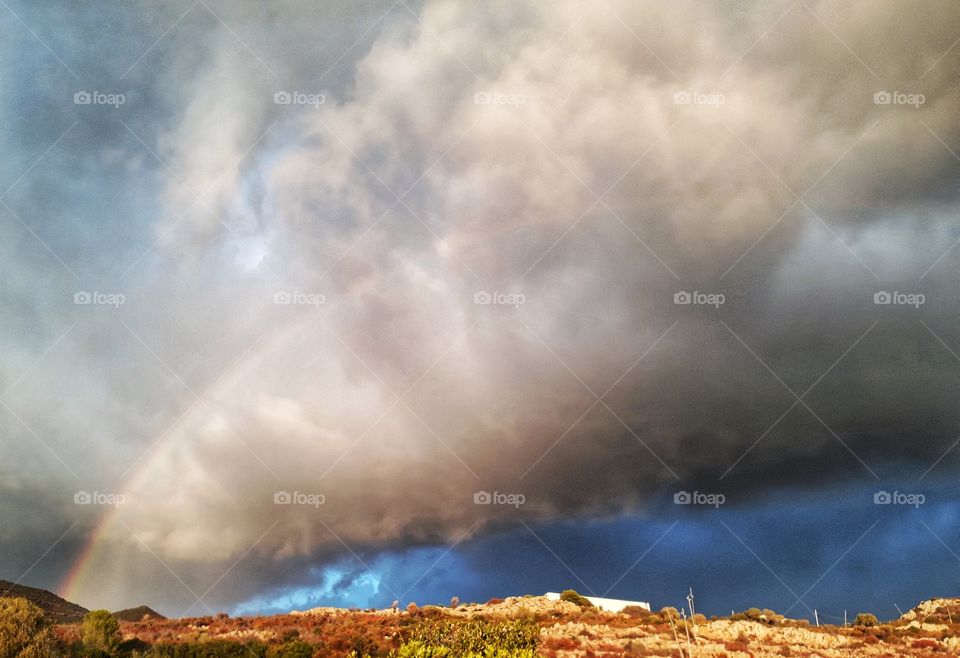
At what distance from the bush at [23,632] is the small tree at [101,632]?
606cm

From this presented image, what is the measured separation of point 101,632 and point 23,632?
10324mm

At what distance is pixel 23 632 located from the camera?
2206cm

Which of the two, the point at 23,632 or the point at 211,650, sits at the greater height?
the point at 23,632

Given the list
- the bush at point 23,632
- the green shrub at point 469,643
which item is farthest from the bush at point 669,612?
the bush at point 23,632

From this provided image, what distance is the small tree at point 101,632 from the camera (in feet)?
99.0

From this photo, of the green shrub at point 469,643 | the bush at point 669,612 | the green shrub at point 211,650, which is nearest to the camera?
the green shrub at point 469,643

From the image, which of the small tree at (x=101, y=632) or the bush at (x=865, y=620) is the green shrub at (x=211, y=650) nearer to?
the small tree at (x=101, y=632)

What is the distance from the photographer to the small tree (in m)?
30.2

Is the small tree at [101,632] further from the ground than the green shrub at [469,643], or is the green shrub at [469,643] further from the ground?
the green shrub at [469,643]

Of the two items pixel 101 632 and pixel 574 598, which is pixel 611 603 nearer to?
pixel 574 598

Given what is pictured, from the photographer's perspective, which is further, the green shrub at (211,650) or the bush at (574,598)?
the bush at (574,598)

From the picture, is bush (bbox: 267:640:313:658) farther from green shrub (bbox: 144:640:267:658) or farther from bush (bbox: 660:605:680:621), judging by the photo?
bush (bbox: 660:605:680:621)

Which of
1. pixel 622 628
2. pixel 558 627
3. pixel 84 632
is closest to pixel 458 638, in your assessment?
pixel 84 632

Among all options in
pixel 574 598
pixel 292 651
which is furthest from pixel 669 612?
pixel 292 651
